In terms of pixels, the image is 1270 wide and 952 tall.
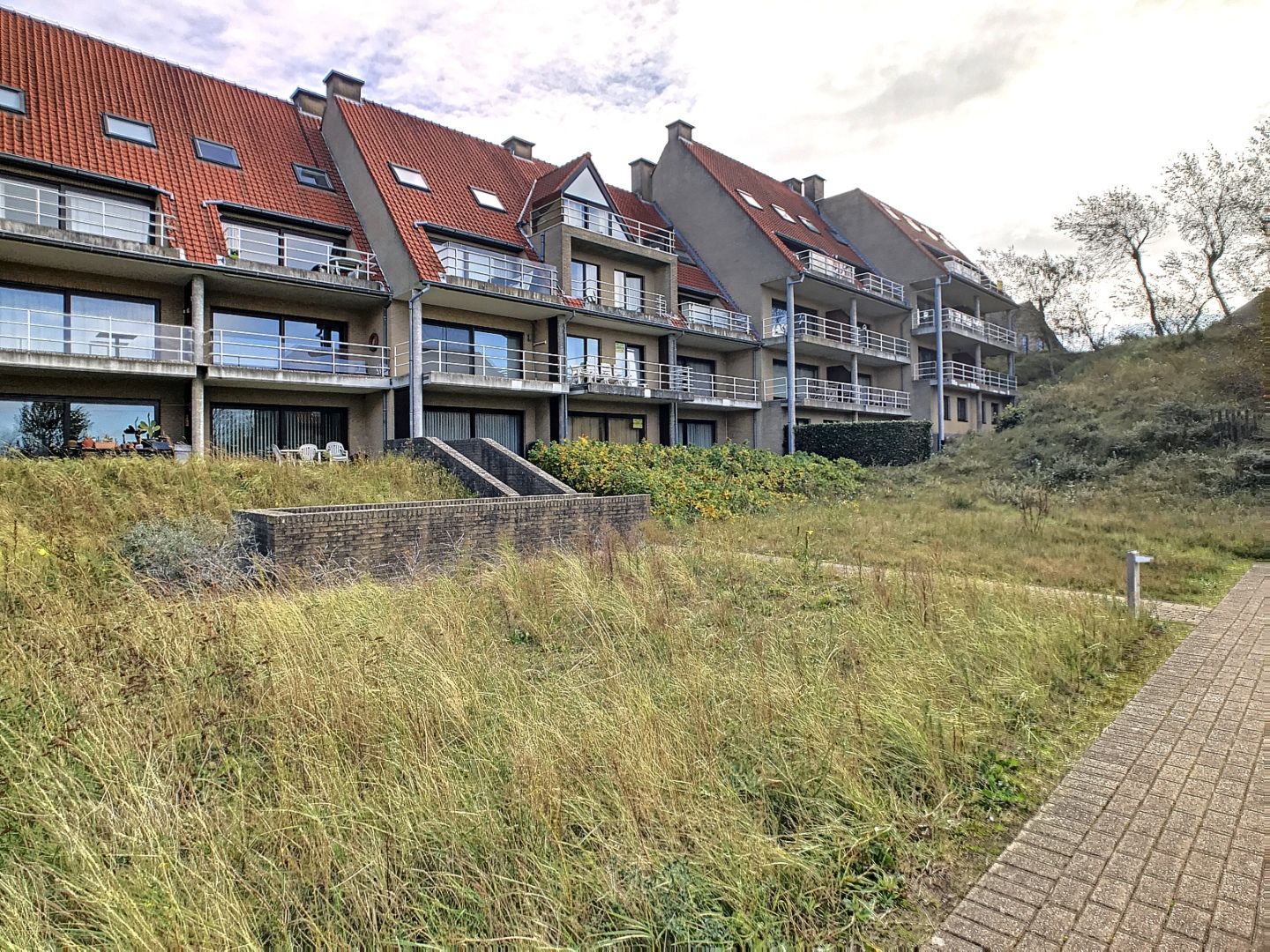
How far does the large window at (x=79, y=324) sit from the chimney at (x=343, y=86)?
9.32 meters

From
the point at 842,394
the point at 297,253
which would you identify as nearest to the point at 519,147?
the point at 297,253

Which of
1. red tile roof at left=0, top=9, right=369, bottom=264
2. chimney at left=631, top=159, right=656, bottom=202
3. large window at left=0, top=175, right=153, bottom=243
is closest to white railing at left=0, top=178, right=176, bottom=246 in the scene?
large window at left=0, top=175, right=153, bottom=243

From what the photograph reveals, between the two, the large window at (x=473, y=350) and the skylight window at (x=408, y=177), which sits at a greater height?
the skylight window at (x=408, y=177)

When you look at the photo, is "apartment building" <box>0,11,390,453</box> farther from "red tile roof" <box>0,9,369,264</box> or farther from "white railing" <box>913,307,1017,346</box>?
"white railing" <box>913,307,1017,346</box>

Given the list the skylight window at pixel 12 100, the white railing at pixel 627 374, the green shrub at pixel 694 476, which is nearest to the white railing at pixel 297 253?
the skylight window at pixel 12 100

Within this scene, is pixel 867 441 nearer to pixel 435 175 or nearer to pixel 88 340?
pixel 435 175

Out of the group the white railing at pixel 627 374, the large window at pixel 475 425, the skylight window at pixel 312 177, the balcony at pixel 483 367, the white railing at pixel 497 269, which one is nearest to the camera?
the balcony at pixel 483 367

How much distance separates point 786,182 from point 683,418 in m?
18.0

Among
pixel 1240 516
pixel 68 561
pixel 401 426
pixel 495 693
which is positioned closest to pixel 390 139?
pixel 401 426

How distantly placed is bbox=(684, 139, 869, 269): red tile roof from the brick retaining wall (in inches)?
716

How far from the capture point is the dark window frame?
1539 centimetres

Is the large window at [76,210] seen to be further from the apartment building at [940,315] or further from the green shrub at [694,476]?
the apartment building at [940,315]

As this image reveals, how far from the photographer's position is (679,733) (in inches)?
137

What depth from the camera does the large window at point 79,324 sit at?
13.4 m
